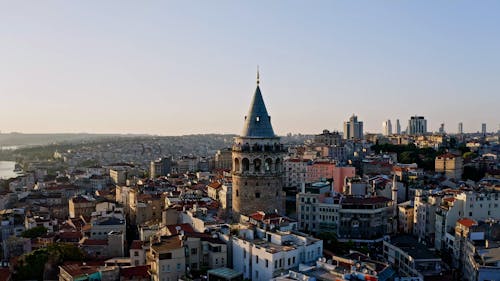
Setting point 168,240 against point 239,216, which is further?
point 239,216

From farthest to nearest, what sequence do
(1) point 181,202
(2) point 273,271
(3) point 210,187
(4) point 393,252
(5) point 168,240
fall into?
1. (3) point 210,187
2. (1) point 181,202
3. (4) point 393,252
4. (5) point 168,240
5. (2) point 273,271

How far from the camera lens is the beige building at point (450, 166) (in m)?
45.9

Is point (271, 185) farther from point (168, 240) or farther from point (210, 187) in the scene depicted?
point (210, 187)

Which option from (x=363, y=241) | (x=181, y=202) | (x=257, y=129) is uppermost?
(x=257, y=129)

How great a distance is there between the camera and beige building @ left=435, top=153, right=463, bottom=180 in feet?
151

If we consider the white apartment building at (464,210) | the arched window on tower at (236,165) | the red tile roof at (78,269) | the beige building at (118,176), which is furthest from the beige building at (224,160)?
the red tile roof at (78,269)

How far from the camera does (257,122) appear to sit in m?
23.4

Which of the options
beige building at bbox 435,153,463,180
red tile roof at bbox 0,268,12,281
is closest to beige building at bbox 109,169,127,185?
beige building at bbox 435,153,463,180

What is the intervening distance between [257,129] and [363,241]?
35.7 ft

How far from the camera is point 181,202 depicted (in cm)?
3166

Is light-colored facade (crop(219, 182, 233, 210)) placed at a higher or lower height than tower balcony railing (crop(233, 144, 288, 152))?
lower

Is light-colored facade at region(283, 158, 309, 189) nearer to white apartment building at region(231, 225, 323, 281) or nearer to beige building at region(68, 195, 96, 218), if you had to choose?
beige building at region(68, 195, 96, 218)

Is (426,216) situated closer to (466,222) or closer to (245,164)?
(466,222)

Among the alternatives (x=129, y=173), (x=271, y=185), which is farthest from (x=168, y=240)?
(x=129, y=173)
